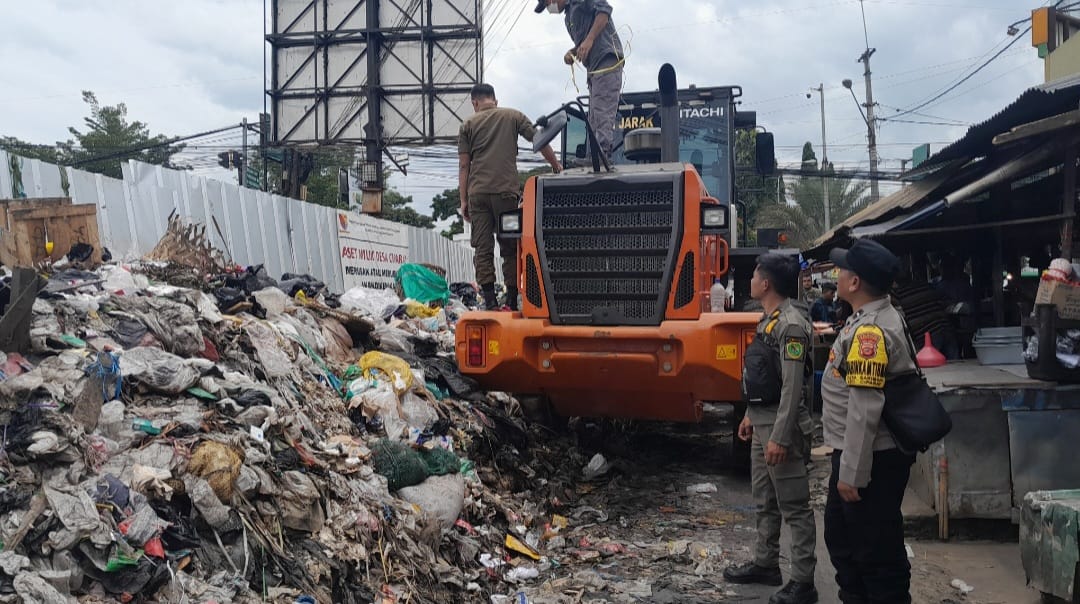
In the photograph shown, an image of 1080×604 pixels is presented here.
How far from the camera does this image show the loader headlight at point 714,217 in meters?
5.36

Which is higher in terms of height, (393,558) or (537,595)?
(393,558)

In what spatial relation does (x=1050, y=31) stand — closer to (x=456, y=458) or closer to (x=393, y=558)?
(x=456, y=458)

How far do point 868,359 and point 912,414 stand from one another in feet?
0.88

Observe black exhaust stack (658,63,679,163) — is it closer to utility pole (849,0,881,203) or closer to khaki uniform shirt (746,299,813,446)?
khaki uniform shirt (746,299,813,446)

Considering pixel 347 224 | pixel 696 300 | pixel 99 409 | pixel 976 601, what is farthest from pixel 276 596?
pixel 347 224

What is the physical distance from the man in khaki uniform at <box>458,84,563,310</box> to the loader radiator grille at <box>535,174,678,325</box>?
74 centimetres

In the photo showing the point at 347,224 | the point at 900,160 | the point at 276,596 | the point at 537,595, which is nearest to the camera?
the point at 276,596

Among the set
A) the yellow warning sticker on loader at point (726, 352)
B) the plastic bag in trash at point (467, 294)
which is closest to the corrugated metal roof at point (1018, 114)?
the yellow warning sticker on loader at point (726, 352)

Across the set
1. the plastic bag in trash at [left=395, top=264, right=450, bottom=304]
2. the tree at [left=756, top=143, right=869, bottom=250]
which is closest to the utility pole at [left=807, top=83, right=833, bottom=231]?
the tree at [left=756, top=143, right=869, bottom=250]

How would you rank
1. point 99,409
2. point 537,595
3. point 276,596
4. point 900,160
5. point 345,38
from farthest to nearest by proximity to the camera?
point 900,160 < point 345,38 < point 537,595 < point 99,409 < point 276,596

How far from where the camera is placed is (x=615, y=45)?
6445mm

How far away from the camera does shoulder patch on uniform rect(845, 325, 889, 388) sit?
3098 millimetres

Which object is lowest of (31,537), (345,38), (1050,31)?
(31,537)

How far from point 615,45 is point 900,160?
31674 mm
